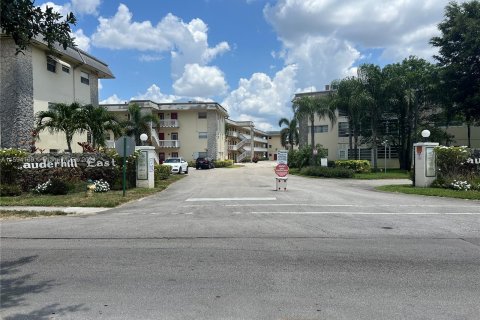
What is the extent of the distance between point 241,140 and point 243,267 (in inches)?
3335

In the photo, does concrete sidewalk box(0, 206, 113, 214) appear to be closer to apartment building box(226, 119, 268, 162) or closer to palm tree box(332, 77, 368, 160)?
palm tree box(332, 77, 368, 160)

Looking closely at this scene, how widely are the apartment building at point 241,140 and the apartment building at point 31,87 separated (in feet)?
164

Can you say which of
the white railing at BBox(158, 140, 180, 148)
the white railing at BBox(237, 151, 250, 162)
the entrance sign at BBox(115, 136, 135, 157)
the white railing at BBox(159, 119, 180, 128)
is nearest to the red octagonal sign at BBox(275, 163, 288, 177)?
the entrance sign at BBox(115, 136, 135, 157)

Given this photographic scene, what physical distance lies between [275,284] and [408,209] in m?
9.32

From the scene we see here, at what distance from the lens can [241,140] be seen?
90812 mm

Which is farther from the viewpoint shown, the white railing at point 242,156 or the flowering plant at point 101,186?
the white railing at point 242,156

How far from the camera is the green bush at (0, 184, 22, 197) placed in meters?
18.0

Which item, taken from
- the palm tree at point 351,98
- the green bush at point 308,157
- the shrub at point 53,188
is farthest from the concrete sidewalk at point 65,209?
the green bush at point 308,157

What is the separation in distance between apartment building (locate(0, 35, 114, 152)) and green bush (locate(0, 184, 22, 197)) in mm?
8092

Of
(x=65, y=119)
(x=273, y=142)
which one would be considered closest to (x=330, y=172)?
(x=65, y=119)

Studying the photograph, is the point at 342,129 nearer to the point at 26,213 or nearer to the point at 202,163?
the point at 202,163

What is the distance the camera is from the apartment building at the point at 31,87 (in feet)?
82.3

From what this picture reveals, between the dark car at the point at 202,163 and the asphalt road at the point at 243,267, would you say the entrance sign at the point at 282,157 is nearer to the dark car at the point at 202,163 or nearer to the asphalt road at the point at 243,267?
the asphalt road at the point at 243,267

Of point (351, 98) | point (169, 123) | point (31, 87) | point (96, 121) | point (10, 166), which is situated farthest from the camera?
point (169, 123)
